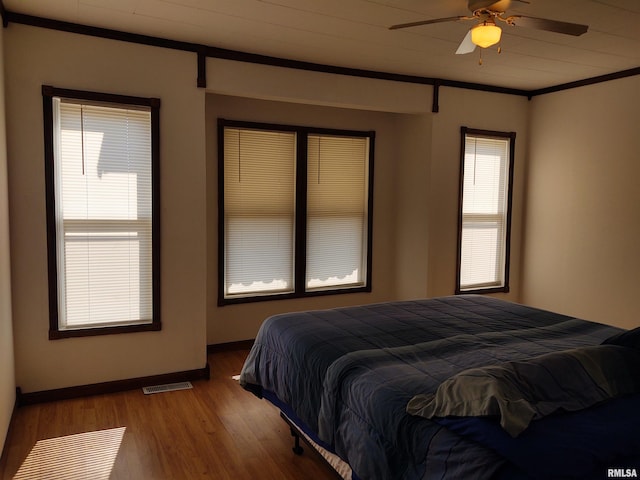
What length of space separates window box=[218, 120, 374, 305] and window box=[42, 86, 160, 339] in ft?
2.98

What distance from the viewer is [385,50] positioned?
382 centimetres

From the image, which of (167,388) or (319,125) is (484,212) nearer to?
(319,125)

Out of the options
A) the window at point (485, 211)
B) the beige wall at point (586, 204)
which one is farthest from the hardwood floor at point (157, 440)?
the beige wall at point (586, 204)

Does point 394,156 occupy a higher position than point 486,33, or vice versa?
point 486,33

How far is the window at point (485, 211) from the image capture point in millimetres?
5039

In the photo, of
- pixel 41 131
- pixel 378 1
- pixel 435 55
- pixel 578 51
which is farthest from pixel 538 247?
pixel 41 131

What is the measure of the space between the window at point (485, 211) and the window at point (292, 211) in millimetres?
974

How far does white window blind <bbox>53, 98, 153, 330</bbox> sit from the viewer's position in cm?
339

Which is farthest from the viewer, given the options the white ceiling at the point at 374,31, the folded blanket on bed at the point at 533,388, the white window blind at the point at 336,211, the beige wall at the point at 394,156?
the white window blind at the point at 336,211

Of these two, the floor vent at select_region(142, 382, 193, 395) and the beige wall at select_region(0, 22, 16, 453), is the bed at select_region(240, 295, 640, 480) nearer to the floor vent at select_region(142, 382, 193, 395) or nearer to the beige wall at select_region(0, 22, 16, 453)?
the floor vent at select_region(142, 382, 193, 395)

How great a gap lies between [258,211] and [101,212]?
4.97 ft

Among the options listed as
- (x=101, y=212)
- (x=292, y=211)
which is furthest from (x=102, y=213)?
(x=292, y=211)

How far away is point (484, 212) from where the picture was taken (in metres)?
5.19
